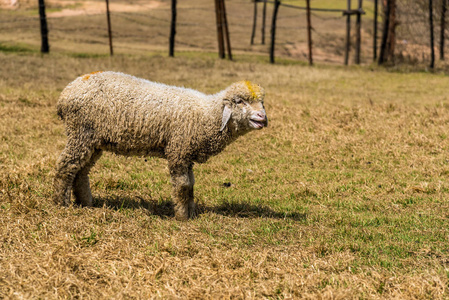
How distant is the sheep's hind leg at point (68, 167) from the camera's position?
18.4 ft

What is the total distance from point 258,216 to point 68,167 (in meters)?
2.30

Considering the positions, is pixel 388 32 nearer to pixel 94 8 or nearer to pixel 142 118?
pixel 142 118

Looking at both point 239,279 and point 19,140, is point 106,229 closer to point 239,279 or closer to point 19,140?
point 239,279

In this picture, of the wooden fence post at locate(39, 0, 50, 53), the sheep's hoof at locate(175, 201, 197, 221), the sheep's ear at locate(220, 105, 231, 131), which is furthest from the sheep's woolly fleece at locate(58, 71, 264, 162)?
the wooden fence post at locate(39, 0, 50, 53)

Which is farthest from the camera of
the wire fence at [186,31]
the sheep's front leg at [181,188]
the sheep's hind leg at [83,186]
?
the wire fence at [186,31]

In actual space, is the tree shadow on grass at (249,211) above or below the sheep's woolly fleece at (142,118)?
below

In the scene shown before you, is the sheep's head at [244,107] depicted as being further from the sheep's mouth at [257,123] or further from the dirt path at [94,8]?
→ the dirt path at [94,8]

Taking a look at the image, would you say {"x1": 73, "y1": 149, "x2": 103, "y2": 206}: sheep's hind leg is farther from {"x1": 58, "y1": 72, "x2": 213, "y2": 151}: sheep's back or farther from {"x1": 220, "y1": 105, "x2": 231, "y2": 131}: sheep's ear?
{"x1": 220, "y1": 105, "x2": 231, "y2": 131}: sheep's ear

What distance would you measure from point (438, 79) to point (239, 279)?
1800 centimetres

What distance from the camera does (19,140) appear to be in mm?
8953

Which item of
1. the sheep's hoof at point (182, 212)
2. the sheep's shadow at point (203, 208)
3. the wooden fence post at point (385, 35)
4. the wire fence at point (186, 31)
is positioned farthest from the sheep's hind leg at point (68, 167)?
the wooden fence post at point (385, 35)

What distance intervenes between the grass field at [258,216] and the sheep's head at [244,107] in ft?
3.81

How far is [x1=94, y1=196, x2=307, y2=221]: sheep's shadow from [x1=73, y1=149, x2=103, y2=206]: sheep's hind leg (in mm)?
202

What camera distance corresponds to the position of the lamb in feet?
18.1
